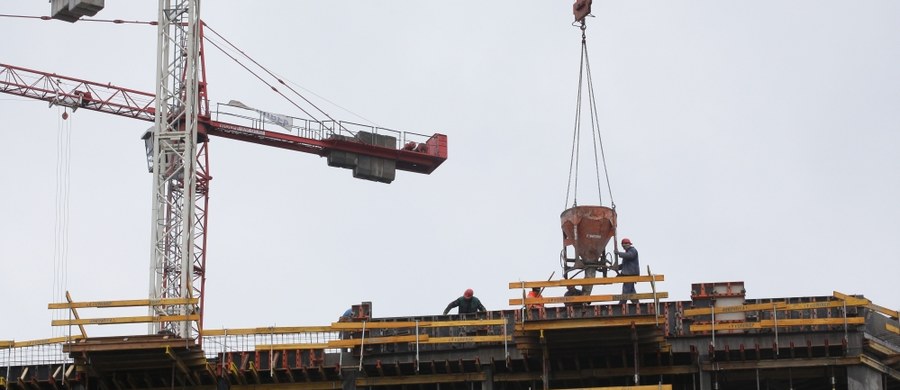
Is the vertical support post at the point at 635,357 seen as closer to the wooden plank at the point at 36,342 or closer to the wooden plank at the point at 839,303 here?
the wooden plank at the point at 839,303

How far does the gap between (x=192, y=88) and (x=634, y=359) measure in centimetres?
4809

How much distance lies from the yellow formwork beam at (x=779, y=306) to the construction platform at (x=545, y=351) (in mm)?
29

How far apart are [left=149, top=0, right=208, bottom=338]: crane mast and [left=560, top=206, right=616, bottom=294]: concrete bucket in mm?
39870

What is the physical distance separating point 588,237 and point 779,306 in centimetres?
643

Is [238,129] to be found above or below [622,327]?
above

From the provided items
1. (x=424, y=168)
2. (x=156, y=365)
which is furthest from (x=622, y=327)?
(x=424, y=168)

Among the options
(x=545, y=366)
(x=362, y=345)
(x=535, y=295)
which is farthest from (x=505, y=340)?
(x=362, y=345)

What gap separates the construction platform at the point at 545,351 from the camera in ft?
153

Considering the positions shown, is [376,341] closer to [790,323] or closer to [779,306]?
[779,306]

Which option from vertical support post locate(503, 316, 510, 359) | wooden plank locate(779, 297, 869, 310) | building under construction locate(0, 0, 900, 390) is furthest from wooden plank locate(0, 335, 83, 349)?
wooden plank locate(779, 297, 869, 310)

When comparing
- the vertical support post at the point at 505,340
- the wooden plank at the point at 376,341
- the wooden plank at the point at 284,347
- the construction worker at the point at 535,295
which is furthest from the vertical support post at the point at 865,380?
the wooden plank at the point at 284,347

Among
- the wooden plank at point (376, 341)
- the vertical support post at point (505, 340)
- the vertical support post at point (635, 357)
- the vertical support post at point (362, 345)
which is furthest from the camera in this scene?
the vertical support post at point (362, 345)

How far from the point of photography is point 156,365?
47.9 metres

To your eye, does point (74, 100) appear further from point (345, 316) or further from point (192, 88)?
point (345, 316)
